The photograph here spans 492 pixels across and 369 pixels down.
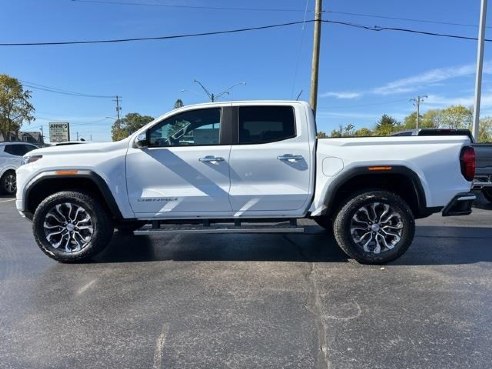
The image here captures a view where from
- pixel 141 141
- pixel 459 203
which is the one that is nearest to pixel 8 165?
pixel 141 141

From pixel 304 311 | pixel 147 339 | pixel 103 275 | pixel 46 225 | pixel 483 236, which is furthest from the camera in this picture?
pixel 483 236

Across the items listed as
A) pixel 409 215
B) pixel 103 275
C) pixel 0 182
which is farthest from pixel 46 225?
pixel 0 182

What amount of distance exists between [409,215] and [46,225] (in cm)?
453

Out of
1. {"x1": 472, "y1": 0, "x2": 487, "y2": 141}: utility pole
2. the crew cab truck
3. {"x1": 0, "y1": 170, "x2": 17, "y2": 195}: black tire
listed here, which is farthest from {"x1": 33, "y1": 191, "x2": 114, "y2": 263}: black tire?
{"x1": 472, "y1": 0, "x2": 487, "y2": 141}: utility pole

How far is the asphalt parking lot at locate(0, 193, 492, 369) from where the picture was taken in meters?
3.47

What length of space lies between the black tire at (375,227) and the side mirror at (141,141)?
2574 mm

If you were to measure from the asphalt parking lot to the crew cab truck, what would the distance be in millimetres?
501

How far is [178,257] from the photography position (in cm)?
633

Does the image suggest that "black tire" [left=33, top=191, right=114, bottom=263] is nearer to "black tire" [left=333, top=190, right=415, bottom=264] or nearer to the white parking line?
the white parking line

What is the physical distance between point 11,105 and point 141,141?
53.9 m

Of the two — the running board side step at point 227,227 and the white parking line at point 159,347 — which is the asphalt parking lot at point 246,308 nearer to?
the white parking line at point 159,347

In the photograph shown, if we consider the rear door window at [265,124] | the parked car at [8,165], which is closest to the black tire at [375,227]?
the rear door window at [265,124]

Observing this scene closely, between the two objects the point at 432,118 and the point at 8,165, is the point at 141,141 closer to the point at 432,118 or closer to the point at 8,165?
the point at 8,165

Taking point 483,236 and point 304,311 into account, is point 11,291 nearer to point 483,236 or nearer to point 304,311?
point 304,311
